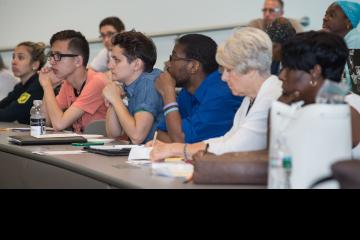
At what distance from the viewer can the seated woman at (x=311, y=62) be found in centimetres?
228

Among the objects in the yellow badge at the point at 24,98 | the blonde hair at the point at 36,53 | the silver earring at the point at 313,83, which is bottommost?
the yellow badge at the point at 24,98

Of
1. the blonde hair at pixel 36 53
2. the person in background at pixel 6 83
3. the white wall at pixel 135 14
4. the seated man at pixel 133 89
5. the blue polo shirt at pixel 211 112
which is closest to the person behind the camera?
the blue polo shirt at pixel 211 112

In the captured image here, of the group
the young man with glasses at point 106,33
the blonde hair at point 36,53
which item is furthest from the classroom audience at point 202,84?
the young man with glasses at point 106,33

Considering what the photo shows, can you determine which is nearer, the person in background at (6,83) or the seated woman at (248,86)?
the seated woman at (248,86)

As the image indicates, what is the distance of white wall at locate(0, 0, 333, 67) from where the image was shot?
18.0 feet

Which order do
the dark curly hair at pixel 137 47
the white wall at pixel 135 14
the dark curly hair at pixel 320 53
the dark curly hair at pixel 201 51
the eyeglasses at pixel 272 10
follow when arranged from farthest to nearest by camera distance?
the white wall at pixel 135 14 → the eyeglasses at pixel 272 10 → the dark curly hair at pixel 137 47 → the dark curly hair at pixel 201 51 → the dark curly hair at pixel 320 53

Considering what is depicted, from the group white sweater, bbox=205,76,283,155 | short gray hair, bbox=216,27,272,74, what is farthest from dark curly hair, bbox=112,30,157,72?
white sweater, bbox=205,76,283,155

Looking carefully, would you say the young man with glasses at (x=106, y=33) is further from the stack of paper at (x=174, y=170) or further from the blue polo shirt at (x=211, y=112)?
the stack of paper at (x=174, y=170)

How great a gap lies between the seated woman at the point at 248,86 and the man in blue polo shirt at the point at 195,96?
0.42m

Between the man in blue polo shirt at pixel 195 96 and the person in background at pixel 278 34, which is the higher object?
the person in background at pixel 278 34

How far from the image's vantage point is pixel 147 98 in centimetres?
363

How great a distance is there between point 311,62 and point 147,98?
1.49 meters

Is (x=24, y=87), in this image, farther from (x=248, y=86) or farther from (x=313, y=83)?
(x=313, y=83)
